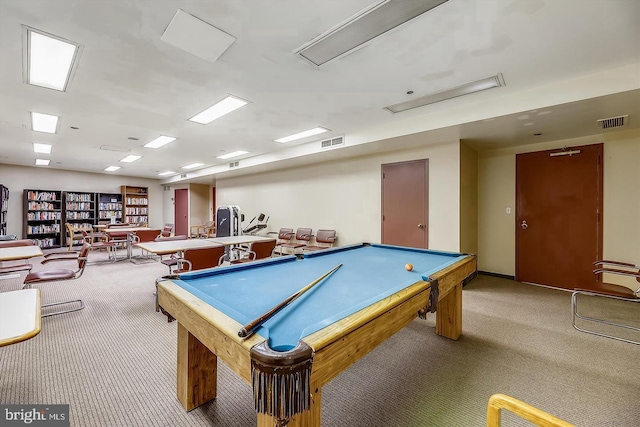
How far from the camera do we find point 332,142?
494cm

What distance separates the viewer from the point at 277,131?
180 inches

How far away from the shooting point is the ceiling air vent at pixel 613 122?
3193 mm

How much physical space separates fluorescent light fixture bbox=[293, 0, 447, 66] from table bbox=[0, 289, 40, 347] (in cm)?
246

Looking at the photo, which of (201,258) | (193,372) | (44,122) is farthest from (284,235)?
(193,372)

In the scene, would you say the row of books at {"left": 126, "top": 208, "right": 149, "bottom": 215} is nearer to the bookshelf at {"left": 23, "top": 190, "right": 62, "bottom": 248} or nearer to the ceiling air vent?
the bookshelf at {"left": 23, "top": 190, "right": 62, "bottom": 248}

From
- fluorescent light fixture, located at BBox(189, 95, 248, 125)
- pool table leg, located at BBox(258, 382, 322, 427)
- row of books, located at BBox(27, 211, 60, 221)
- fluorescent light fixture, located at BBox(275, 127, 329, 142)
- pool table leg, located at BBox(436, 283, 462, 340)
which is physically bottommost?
pool table leg, located at BBox(436, 283, 462, 340)

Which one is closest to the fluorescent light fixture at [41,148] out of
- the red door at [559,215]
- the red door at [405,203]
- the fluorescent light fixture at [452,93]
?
the fluorescent light fixture at [452,93]

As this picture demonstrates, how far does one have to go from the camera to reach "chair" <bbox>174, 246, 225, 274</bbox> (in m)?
3.24

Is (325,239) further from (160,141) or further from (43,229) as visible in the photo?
(43,229)

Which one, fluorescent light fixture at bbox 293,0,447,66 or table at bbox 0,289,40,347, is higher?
fluorescent light fixture at bbox 293,0,447,66

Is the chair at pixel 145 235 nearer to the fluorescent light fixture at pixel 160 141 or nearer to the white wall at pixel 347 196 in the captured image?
the fluorescent light fixture at pixel 160 141

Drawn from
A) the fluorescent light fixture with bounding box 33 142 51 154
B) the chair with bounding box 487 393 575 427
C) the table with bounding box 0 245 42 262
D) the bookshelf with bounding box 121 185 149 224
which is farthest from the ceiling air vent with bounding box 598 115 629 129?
the bookshelf with bounding box 121 185 149 224

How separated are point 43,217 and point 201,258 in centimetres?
849

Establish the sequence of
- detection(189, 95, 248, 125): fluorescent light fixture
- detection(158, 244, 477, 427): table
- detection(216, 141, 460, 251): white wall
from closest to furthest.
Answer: detection(158, 244, 477, 427): table
detection(189, 95, 248, 125): fluorescent light fixture
detection(216, 141, 460, 251): white wall
